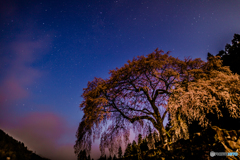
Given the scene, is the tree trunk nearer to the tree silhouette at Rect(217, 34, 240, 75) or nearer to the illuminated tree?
the illuminated tree

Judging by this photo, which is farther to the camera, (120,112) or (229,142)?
(120,112)

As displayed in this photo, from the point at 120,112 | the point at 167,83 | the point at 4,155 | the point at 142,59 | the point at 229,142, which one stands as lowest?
the point at 4,155

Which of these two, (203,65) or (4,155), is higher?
(203,65)

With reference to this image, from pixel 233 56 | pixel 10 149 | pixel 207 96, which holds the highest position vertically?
pixel 233 56

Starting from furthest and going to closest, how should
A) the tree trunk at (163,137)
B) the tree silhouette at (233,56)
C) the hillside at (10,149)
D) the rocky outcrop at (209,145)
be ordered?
the tree silhouette at (233,56) < the tree trunk at (163,137) < the rocky outcrop at (209,145) < the hillside at (10,149)

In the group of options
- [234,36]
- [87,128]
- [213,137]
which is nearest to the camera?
[213,137]

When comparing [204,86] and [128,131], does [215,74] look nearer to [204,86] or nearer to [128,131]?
[204,86]

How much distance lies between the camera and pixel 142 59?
10922mm

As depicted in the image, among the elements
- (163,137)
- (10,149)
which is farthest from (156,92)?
(10,149)

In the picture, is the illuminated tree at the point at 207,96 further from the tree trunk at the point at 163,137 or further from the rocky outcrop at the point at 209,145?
the rocky outcrop at the point at 209,145

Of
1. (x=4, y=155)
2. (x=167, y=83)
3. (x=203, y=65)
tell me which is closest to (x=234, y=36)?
(x=203, y=65)

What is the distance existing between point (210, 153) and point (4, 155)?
8329 millimetres

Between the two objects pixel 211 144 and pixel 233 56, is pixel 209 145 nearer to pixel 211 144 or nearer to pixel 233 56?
pixel 211 144

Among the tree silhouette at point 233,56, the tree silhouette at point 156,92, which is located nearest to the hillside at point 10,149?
the tree silhouette at point 156,92
